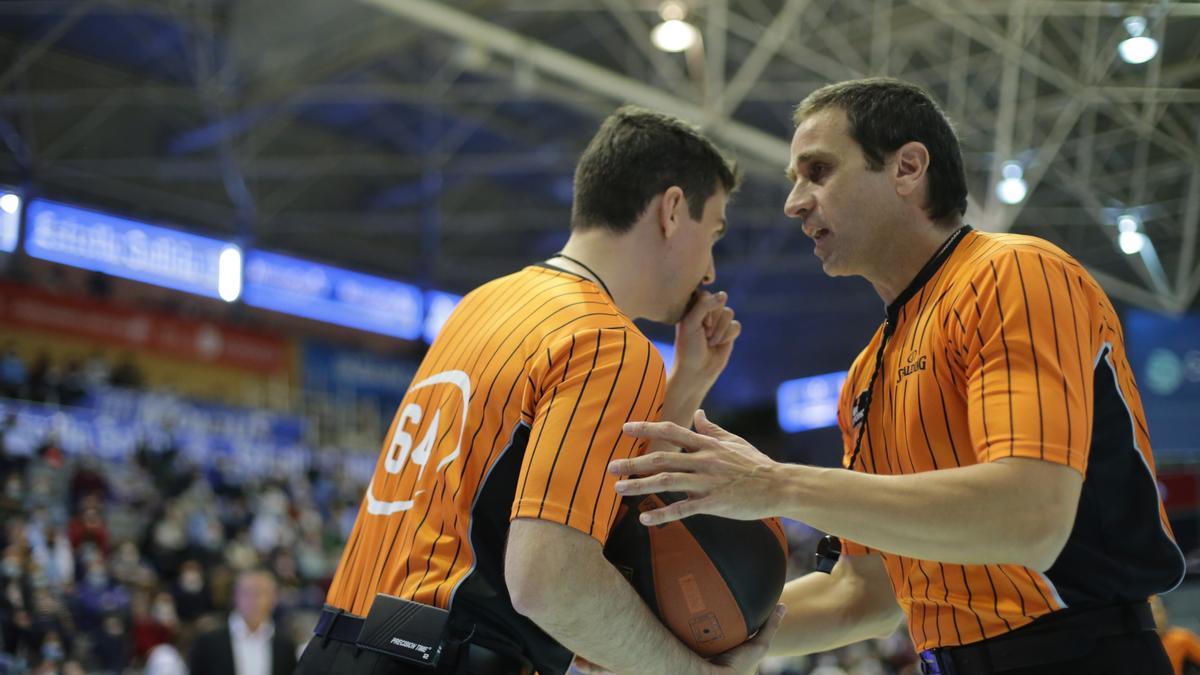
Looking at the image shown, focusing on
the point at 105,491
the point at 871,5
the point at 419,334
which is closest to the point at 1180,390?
the point at 871,5

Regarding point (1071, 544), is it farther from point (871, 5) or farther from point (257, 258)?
point (257, 258)

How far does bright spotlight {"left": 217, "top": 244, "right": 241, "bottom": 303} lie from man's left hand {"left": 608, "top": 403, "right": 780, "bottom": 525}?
28.1 metres

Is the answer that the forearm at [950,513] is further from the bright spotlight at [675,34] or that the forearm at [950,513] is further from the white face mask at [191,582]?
the bright spotlight at [675,34]

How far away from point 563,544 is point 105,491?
18540 millimetres

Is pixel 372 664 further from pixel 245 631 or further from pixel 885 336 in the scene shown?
pixel 245 631

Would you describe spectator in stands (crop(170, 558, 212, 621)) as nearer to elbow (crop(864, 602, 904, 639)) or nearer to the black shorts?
the black shorts

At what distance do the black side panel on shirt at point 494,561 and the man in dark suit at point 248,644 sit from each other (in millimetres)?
6327

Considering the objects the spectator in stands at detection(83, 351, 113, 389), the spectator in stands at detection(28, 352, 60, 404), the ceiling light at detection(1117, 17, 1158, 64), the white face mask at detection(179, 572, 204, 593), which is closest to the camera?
the white face mask at detection(179, 572, 204, 593)

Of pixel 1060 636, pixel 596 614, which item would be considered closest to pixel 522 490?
pixel 596 614

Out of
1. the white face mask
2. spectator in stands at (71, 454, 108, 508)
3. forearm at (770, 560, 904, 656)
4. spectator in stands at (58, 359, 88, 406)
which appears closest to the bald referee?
forearm at (770, 560, 904, 656)

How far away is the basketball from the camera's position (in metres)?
3.11

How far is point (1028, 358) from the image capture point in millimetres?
2574

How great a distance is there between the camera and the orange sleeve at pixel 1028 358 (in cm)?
250

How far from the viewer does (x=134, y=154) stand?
28.9 metres
